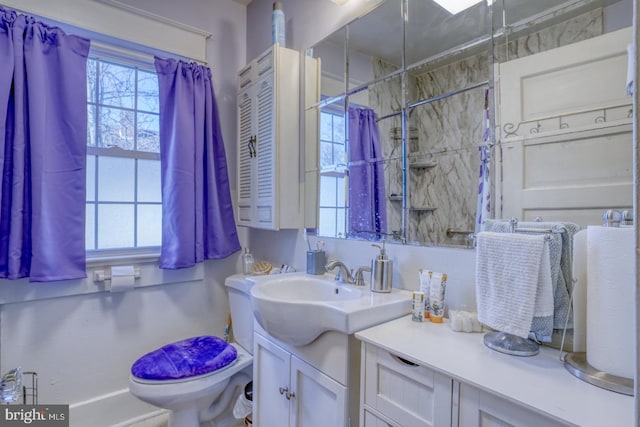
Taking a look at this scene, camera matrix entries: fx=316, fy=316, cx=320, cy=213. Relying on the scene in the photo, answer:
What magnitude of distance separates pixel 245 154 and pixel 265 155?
305 millimetres

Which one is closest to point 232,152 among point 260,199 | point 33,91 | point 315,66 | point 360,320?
point 260,199

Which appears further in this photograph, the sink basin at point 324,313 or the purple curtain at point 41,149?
the purple curtain at point 41,149

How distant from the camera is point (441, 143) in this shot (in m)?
1.17

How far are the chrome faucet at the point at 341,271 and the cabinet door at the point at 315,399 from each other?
0.38 meters

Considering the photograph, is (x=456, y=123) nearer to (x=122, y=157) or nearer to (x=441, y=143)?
(x=441, y=143)

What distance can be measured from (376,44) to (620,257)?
118 centimetres

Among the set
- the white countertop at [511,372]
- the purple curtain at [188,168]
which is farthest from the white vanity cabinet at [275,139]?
the white countertop at [511,372]

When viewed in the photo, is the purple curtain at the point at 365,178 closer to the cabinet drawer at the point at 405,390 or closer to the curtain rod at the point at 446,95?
the curtain rod at the point at 446,95

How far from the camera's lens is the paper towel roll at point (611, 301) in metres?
0.64

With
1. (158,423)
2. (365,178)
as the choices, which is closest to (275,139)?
(365,178)

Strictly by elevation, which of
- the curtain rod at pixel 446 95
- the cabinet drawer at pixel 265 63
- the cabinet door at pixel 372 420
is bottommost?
the cabinet door at pixel 372 420

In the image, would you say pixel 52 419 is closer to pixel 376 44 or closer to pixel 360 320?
pixel 360 320

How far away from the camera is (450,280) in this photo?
1.10 meters

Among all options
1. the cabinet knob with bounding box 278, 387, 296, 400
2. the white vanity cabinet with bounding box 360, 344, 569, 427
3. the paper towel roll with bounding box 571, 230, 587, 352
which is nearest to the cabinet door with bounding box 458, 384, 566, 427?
the white vanity cabinet with bounding box 360, 344, 569, 427
